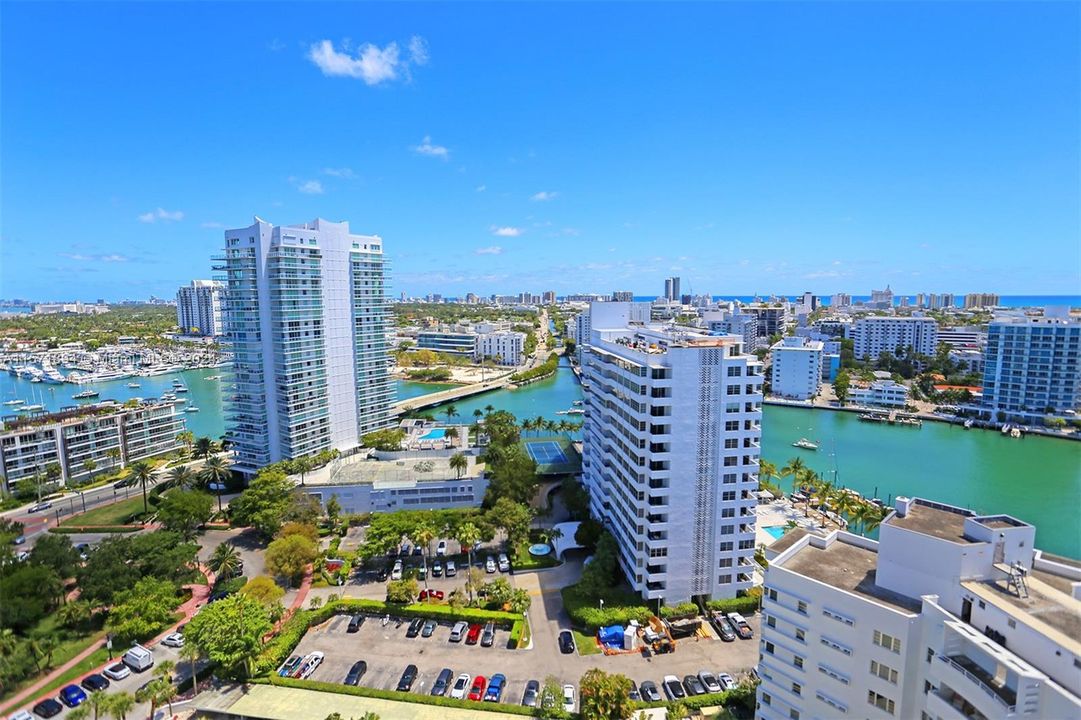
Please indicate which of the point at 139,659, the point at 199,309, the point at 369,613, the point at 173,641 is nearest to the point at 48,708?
the point at 139,659

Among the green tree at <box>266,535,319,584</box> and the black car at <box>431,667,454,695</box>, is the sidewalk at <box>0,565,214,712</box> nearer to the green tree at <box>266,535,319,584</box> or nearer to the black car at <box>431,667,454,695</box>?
the green tree at <box>266,535,319,584</box>

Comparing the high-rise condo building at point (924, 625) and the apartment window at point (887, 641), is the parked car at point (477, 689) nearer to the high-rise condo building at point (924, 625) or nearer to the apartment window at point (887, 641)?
the high-rise condo building at point (924, 625)

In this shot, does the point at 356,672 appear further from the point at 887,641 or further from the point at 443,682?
the point at 887,641

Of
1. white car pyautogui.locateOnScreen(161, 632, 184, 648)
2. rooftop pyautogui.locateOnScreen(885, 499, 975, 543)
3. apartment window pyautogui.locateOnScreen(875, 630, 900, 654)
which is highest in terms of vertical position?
rooftop pyautogui.locateOnScreen(885, 499, 975, 543)

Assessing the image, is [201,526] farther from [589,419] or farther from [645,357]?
[645,357]

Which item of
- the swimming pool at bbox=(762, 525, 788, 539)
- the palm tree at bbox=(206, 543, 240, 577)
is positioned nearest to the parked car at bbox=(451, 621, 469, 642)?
the palm tree at bbox=(206, 543, 240, 577)

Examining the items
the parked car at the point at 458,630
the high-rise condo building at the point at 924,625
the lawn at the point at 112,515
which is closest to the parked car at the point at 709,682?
the high-rise condo building at the point at 924,625
